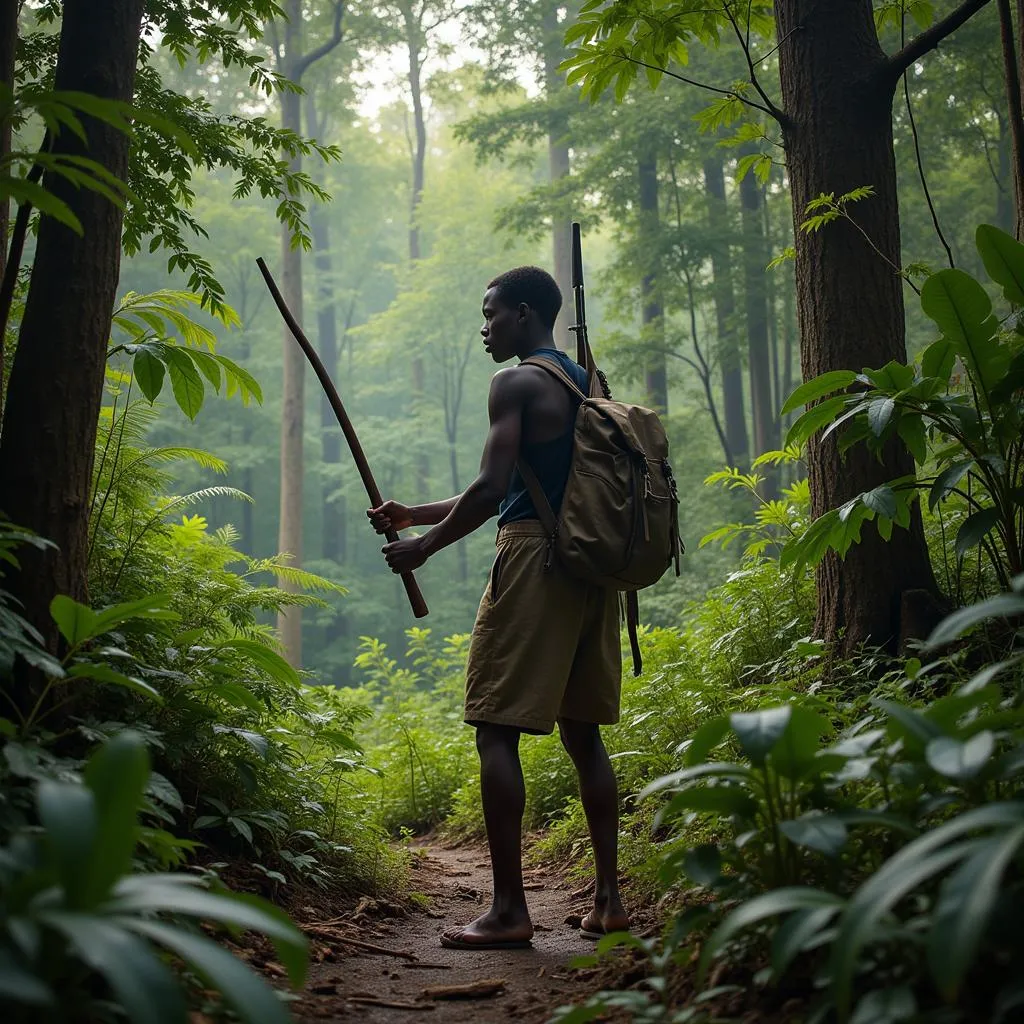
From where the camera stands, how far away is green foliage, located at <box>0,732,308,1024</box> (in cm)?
133

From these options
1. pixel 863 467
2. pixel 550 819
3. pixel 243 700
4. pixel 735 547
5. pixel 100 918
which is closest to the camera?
pixel 100 918

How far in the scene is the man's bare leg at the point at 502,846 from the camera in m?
3.55

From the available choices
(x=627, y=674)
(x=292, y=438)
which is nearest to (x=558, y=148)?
(x=292, y=438)

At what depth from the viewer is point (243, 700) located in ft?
10.2

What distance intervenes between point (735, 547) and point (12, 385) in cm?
1480

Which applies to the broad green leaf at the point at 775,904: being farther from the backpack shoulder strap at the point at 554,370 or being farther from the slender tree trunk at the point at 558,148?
the slender tree trunk at the point at 558,148

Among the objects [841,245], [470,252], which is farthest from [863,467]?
[470,252]

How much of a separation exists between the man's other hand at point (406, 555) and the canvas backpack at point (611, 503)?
494 millimetres

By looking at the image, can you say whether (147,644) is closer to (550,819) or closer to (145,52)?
(145,52)

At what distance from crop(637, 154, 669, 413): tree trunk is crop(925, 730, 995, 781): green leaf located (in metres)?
15.0

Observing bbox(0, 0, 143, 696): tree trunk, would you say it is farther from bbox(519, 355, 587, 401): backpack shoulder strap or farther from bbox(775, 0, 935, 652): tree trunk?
bbox(775, 0, 935, 652): tree trunk

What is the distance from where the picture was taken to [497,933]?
3543mm

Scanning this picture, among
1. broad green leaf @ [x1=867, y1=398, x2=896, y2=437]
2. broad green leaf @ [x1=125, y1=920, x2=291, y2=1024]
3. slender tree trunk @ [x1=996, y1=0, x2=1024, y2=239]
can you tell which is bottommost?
broad green leaf @ [x1=125, y1=920, x2=291, y2=1024]

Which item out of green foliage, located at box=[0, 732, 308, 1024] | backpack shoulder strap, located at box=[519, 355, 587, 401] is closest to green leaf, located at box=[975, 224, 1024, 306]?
backpack shoulder strap, located at box=[519, 355, 587, 401]
